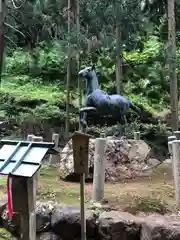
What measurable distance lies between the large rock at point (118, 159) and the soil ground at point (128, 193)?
24cm

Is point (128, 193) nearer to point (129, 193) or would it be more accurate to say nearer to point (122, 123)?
point (129, 193)

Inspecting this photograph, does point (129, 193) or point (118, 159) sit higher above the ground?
point (118, 159)

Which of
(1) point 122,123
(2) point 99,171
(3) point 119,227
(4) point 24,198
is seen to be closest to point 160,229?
(3) point 119,227

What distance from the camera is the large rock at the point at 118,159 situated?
7.34 metres

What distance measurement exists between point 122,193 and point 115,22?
7.13 metres

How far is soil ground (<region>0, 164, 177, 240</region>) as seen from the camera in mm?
5293

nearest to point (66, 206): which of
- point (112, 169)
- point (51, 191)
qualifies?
point (51, 191)

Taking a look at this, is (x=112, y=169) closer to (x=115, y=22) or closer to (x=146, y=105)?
(x=115, y=22)

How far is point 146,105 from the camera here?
14750 millimetres

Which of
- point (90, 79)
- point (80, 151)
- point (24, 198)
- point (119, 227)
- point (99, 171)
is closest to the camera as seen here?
point (24, 198)

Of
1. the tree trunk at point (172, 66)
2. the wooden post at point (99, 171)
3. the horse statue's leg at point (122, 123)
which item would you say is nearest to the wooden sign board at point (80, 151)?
the wooden post at point (99, 171)

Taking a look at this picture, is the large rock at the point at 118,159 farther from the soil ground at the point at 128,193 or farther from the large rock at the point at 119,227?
the large rock at the point at 119,227

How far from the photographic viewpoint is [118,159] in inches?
304

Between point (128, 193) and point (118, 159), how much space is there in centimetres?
170
